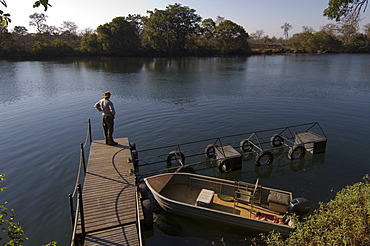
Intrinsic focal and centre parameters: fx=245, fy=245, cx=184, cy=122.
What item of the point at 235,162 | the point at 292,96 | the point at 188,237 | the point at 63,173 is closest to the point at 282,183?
the point at 235,162

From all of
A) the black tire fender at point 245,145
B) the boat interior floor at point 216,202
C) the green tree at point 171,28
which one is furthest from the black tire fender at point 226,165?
the green tree at point 171,28

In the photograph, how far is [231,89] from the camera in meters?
42.7

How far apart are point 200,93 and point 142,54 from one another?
74.6m

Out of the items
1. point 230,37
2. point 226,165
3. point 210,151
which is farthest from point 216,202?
point 230,37

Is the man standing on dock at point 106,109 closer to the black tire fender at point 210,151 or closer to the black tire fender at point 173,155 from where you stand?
the black tire fender at point 173,155

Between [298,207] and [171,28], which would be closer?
[298,207]

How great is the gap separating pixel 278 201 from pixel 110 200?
8307 millimetres

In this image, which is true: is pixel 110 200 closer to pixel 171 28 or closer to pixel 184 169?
pixel 184 169

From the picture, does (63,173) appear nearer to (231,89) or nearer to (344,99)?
(231,89)

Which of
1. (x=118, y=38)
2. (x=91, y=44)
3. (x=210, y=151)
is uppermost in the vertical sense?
(x=118, y=38)

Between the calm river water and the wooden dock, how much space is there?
105 inches

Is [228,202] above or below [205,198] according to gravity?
below

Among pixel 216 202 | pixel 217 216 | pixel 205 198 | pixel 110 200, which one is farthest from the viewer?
pixel 216 202

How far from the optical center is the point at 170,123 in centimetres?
2702
